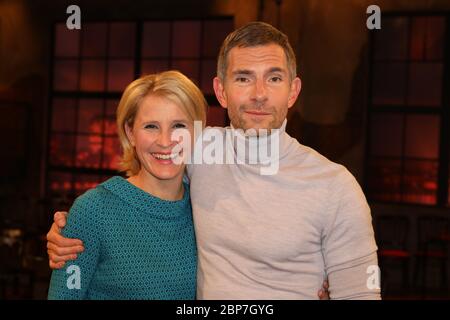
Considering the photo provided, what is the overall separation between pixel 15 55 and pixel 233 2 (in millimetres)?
3592

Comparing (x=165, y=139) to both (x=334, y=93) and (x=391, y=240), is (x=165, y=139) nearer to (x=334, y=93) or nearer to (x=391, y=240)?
(x=334, y=93)

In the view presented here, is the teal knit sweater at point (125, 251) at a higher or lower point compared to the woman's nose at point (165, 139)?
lower

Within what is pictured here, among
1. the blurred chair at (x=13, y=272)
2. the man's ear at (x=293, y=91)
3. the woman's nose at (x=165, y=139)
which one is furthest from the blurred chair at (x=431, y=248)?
the woman's nose at (x=165, y=139)

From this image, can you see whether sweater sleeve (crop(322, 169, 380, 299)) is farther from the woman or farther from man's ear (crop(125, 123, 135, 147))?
man's ear (crop(125, 123, 135, 147))

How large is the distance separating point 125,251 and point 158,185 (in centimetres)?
26

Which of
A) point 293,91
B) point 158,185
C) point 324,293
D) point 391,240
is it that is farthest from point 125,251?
Result: point 391,240

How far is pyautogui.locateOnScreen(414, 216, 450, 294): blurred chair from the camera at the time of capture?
769 centimetres

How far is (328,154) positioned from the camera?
830 cm

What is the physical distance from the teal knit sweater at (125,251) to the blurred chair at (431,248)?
6.06 metres

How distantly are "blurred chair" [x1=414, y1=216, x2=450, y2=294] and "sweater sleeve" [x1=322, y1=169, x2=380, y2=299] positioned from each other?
6.00 meters

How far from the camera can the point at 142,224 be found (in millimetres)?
2086

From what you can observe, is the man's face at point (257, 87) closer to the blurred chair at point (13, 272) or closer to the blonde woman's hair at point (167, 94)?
the blonde woman's hair at point (167, 94)

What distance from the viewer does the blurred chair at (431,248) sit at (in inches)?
303

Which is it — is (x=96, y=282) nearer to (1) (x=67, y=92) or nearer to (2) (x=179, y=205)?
(2) (x=179, y=205)
